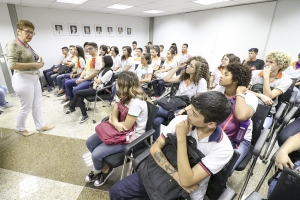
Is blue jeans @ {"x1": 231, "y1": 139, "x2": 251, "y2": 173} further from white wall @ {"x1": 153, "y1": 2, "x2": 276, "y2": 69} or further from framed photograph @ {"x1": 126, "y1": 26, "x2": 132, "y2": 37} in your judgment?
framed photograph @ {"x1": 126, "y1": 26, "x2": 132, "y2": 37}

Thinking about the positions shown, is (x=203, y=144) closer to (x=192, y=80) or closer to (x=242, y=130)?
(x=242, y=130)

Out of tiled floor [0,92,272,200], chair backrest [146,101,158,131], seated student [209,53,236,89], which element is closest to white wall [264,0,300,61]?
seated student [209,53,236,89]

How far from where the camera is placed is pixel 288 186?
0.79 meters

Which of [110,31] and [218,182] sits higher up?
[110,31]

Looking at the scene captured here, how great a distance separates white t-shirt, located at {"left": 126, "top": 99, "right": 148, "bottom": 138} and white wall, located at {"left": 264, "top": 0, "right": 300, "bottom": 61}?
16.5 ft

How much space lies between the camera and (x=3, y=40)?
4.38 meters

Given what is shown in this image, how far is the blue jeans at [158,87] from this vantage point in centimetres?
→ 396

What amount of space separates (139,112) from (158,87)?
8.71 feet

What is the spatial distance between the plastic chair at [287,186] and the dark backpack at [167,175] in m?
0.36

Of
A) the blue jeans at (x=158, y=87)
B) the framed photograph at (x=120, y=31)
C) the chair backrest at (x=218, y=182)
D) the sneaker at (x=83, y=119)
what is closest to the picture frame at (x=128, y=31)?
the framed photograph at (x=120, y=31)

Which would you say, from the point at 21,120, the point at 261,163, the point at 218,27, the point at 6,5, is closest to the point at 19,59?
the point at 21,120

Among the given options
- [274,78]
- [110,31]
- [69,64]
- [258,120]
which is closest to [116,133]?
[258,120]

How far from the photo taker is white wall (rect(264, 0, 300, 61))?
4.12 meters

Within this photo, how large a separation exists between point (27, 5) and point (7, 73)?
212 cm
